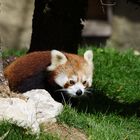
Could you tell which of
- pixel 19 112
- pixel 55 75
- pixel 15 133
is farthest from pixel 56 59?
pixel 15 133

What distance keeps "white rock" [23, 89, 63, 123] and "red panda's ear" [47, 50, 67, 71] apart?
0.80 m

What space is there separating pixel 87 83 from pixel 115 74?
225 centimetres

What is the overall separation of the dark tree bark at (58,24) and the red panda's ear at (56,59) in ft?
4.78

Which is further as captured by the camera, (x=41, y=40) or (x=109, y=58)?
(x=109, y=58)

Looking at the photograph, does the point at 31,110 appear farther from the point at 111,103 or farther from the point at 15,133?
the point at 111,103

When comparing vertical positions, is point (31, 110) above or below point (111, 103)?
above

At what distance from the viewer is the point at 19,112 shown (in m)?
5.62

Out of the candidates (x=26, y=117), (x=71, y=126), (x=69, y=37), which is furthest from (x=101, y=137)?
(x=69, y=37)

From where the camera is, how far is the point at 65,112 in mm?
6188

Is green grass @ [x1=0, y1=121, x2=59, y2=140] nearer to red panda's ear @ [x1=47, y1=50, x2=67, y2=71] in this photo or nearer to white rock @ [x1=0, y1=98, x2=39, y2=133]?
white rock @ [x1=0, y1=98, x2=39, y2=133]

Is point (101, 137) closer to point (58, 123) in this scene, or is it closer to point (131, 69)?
point (58, 123)

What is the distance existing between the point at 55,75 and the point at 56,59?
17 centimetres

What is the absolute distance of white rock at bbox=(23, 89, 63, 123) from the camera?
19.5 ft

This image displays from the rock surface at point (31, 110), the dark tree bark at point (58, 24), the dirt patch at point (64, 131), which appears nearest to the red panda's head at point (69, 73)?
the rock surface at point (31, 110)
